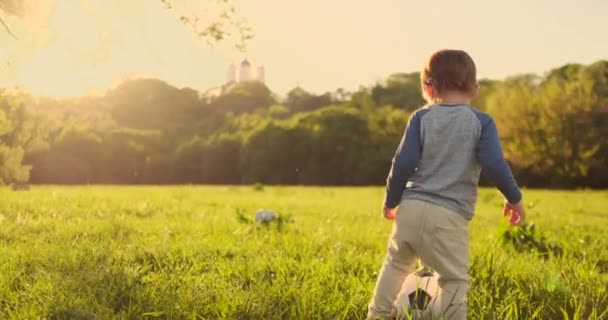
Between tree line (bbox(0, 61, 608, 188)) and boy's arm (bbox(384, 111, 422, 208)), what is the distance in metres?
28.6

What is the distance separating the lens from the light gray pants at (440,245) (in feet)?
10.7

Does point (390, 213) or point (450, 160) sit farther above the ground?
point (450, 160)

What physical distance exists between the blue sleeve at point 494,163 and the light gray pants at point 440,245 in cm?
30

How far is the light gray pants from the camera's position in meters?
3.27

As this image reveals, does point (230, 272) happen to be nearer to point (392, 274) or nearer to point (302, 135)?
point (392, 274)

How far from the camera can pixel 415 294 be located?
135 inches

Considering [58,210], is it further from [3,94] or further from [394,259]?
[394,259]

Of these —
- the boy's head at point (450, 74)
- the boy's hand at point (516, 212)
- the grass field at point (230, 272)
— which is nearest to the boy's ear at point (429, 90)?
the boy's head at point (450, 74)

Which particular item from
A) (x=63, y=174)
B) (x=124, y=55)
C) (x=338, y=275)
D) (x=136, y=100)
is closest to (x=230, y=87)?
(x=136, y=100)

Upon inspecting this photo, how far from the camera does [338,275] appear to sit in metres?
4.52

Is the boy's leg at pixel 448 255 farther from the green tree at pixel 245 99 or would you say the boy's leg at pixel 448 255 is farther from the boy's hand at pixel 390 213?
the green tree at pixel 245 99

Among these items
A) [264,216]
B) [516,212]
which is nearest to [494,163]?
[516,212]

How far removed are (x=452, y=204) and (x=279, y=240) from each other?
10.0 ft

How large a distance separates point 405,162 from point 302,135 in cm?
5120
